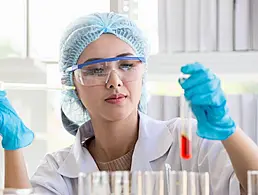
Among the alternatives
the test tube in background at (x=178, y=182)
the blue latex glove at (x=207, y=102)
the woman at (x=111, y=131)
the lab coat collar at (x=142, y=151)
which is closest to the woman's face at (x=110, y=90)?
the woman at (x=111, y=131)

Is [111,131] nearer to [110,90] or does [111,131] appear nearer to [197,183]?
[110,90]

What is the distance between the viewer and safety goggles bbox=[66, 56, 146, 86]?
1.63 m

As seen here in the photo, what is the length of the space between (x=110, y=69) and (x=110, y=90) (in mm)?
66

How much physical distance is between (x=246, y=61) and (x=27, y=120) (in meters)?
1.12

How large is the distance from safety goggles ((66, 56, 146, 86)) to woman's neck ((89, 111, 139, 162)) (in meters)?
0.16

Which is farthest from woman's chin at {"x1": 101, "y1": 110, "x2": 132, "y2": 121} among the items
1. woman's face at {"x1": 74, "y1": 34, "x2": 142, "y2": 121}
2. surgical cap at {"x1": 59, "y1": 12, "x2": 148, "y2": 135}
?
surgical cap at {"x1": 59, "y1": 12, "x2": 148, "y2": 135}

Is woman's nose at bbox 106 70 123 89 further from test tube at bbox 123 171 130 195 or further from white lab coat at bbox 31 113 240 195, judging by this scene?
test tube at bbox 123 171 130 195

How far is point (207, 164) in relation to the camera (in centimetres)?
161

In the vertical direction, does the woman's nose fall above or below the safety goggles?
below

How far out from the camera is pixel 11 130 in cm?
152

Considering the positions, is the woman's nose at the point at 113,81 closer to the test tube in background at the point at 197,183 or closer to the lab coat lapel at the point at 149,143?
the lab coat lapel at the point at 149,143

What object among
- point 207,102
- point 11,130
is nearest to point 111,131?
point 11,130

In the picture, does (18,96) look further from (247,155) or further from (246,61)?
(247,155)

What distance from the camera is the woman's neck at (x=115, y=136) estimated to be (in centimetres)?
176
